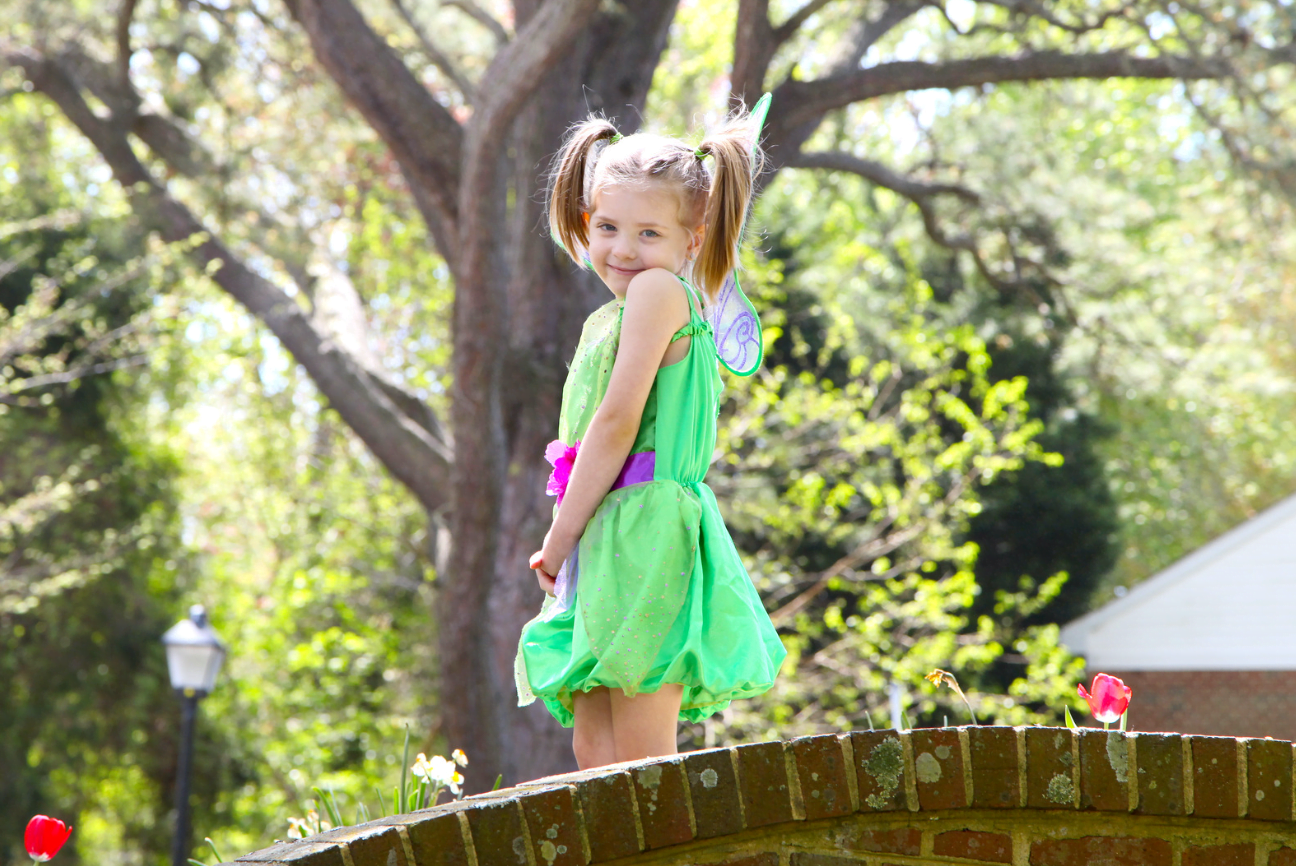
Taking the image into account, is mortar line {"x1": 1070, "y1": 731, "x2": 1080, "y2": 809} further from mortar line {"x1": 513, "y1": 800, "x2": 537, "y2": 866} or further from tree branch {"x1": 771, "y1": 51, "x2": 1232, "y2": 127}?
tree branch {"x1": 771, "y1": 51, "x2": 1232, "y2": 127}

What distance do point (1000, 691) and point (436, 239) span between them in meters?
7.87

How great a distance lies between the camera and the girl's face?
213 centimetres

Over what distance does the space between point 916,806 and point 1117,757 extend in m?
0.35

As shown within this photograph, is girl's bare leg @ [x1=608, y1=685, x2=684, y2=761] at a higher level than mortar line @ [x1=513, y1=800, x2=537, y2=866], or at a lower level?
higher

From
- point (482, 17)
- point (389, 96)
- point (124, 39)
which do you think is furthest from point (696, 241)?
point (124, 39)

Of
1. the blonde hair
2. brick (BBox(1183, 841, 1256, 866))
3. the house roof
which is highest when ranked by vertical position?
the blonde hair

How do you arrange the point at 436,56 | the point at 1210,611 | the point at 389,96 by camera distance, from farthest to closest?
the point at 1210,611, the point at 436,56, the point at 389,96

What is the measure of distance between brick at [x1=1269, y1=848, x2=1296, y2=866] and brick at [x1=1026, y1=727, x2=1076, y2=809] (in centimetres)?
38

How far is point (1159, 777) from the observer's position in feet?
6.25

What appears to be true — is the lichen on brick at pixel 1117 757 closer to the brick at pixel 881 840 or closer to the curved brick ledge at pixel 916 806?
the curved brick ledge at pixel 916 806

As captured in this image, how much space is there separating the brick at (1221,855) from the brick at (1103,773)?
160mm

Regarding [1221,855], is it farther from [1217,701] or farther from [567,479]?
[1217,701]

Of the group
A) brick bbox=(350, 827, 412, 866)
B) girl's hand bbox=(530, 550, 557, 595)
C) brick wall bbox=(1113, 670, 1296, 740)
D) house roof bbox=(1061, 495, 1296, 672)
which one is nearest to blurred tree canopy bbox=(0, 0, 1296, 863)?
house roof bbox=(1061, 495, 1296, 672)

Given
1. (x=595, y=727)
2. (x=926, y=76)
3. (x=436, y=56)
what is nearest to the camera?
(x=595, y=727)
